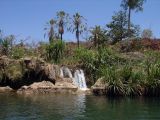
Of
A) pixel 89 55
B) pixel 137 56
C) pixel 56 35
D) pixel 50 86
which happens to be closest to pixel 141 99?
pixel 50 86

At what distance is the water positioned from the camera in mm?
29547

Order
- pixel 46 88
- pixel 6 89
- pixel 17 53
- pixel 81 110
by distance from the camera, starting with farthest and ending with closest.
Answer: pixel 17 53 → pixel 6 89 → pixel 46 88 → pixel 81 110

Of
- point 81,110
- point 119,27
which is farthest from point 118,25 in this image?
point 81,110

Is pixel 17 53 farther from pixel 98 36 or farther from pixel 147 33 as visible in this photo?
pixel 147 33

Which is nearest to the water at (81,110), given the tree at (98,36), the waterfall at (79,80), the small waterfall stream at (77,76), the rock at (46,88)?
the rock at (46,88)

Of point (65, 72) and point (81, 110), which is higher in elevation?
point (65, 72)

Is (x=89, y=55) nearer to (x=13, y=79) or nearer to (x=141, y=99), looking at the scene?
(x=13, y=79)

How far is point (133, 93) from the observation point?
46.3m

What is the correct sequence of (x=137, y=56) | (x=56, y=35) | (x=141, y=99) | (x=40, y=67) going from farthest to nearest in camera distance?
(x=56, y=35), (x=137, y=56), (x=40, y=67), (x=141, y=99)

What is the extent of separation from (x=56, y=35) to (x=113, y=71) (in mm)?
37105

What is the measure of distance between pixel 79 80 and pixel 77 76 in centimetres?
67

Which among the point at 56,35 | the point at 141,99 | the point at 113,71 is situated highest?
the point at 56,35

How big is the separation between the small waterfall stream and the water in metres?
14.3

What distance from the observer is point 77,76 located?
56562 mm
